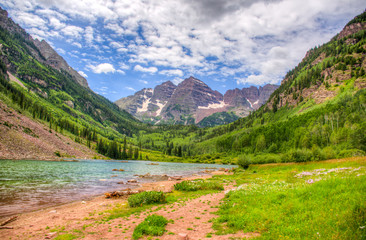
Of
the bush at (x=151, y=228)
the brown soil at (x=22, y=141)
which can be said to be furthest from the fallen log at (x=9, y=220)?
the brown soil at (x=22, y=141)

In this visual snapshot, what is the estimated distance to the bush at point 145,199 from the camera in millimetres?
25766

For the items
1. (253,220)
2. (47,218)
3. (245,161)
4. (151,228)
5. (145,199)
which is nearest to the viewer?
(253,220)

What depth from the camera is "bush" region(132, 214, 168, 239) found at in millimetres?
14326

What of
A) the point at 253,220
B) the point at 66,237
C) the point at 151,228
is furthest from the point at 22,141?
the point at 253,220

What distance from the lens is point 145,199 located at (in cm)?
2686

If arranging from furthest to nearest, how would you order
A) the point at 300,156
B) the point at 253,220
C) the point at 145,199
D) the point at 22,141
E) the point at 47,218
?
the point at 22,141, the point at 300,156, the point at 145,199, the point at 47,218, the point at 253,220

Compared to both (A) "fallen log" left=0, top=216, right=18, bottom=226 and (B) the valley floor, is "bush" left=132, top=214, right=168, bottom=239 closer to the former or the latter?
(B) the valley floor

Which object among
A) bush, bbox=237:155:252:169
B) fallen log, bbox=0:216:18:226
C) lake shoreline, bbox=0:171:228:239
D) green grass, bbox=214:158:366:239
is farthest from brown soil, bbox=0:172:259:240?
bush, bbox=237:155:252:169

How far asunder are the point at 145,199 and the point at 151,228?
1269cm

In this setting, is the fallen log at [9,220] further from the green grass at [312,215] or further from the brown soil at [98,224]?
the green grass at [312,215]

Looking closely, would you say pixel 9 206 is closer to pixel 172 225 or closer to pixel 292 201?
pixel 172 225

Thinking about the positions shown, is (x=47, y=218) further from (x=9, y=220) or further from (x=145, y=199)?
(x=145, y=199)

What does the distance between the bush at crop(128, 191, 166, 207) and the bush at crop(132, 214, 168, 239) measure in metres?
9.94

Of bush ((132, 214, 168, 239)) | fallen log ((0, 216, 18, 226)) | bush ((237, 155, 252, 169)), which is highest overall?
bush ((132, 214, 168, 239))
